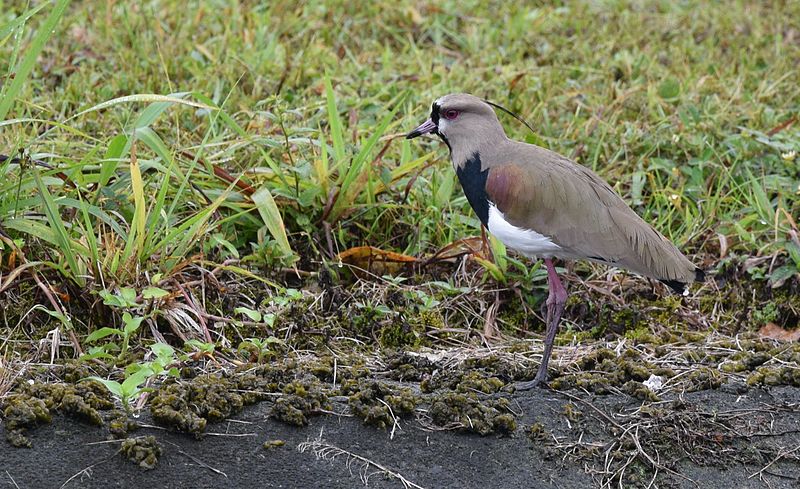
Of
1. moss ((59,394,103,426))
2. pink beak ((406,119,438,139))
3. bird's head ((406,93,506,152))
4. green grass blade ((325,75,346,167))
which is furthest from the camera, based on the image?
green grass blade ((325,75,346,167))

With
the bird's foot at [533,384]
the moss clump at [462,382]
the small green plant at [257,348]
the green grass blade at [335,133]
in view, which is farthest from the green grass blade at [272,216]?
the bird's foot at [533,384]

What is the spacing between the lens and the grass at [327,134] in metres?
3.99

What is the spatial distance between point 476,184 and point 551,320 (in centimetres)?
58

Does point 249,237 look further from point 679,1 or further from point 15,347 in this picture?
point 679,1

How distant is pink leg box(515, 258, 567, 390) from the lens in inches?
147

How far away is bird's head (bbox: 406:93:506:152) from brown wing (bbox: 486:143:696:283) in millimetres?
161

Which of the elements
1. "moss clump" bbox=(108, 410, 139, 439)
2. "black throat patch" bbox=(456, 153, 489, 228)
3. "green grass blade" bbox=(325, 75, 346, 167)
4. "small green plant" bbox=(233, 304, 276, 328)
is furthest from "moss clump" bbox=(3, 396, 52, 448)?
"green grass blade" bbox=(325, 75, 346, 167)

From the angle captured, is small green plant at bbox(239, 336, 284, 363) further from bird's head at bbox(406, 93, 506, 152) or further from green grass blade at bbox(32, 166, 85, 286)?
bird's head at bbox(406, 93, 506, 152)

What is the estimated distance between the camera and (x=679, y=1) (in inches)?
315

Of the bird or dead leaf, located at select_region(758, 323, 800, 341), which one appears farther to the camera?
dead leaf, located at select_region(758, 323, 800, 341)

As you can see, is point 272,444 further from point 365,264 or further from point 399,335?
point 365,264

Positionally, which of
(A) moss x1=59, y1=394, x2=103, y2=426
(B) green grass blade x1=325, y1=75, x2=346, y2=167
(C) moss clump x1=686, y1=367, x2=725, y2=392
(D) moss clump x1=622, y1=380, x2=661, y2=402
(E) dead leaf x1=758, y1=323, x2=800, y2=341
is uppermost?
(B) green grass blade x1=325, y1=75, x2=346, y2=167

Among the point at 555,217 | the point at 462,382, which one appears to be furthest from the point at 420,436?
the point at 555,217

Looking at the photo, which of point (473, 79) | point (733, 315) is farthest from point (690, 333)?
point (473, 79)
